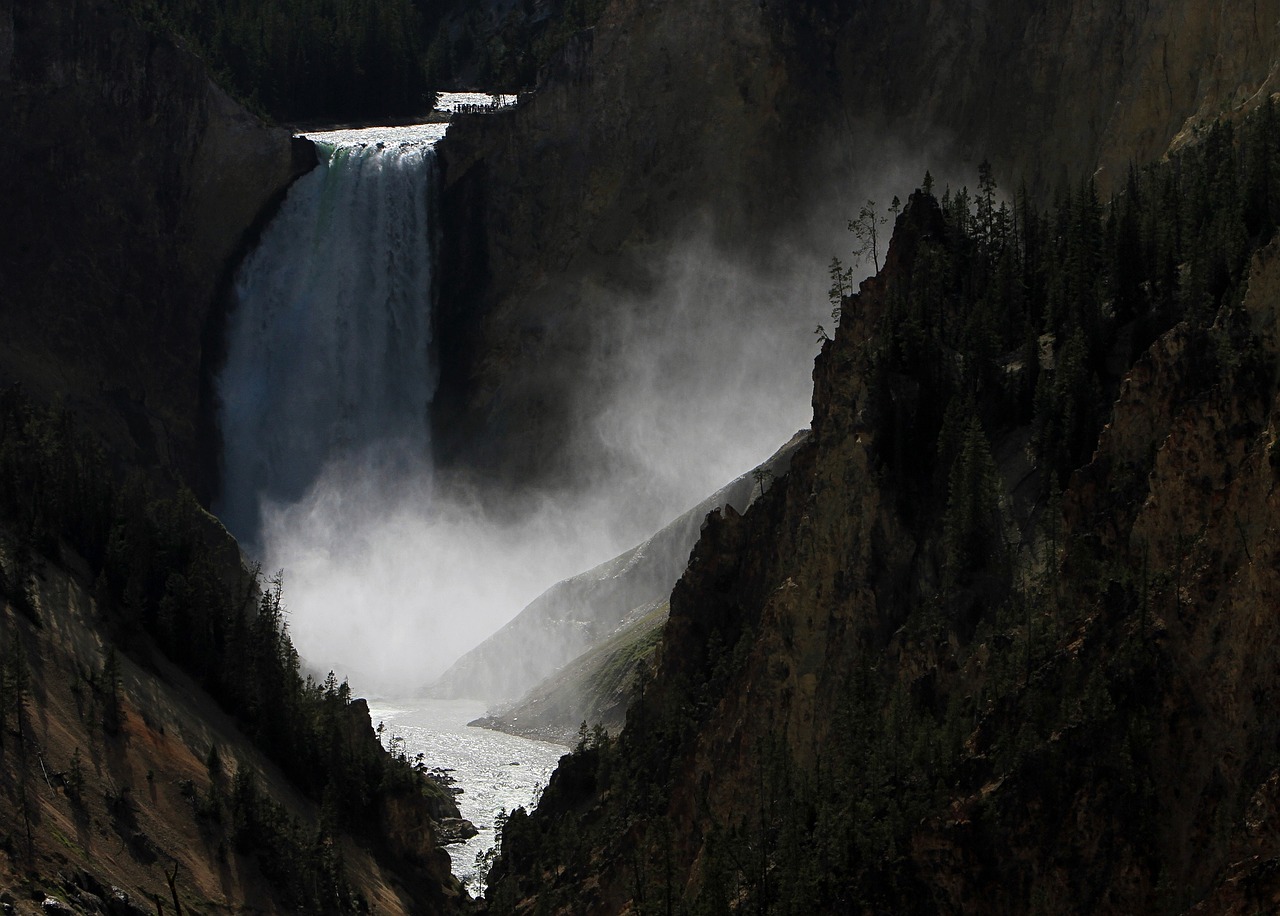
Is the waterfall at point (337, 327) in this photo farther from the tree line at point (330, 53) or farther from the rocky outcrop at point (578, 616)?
the rocky outcrop at point (578, 616)

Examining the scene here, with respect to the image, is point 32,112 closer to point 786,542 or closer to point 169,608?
point 169,608

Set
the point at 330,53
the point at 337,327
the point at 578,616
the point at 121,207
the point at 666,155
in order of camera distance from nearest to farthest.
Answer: the point at 578,616
the point at 666,155
the point at 121,207
the point at 337,327
the point at 330,53

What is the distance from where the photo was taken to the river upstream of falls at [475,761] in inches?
3250

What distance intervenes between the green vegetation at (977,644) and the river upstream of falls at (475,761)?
8.16m

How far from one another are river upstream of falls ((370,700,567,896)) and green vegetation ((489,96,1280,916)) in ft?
26.8

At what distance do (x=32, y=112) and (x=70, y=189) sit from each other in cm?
495

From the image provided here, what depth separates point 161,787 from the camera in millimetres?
66812

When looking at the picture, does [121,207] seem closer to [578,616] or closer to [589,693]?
[578,616]

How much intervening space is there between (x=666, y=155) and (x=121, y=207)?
32.7 metres

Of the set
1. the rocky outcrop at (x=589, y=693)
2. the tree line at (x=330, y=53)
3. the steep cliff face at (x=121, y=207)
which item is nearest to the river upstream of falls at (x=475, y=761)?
the rocky outcrop at (x=589, y=693)

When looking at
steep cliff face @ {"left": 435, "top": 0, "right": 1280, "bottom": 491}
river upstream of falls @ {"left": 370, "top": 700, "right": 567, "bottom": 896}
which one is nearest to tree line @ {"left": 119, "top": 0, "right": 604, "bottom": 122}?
steep cliff face @ {"left": 435, "top": 0, "right": 1280, "bottom": 491}

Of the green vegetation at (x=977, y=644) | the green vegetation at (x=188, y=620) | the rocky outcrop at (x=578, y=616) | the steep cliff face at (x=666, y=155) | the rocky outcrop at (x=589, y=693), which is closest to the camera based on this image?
the green vegetation at (x=977, y=644)

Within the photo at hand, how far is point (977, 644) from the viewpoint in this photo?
51.4 m

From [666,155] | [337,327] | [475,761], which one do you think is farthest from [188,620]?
[337,327]
